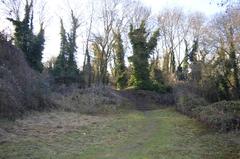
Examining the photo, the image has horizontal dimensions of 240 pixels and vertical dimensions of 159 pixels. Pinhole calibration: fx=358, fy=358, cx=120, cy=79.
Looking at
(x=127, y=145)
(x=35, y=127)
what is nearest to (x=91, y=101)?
(x=35, y=127)

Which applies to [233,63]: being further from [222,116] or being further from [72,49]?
[72,49]

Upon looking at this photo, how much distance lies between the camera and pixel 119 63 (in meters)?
43.7

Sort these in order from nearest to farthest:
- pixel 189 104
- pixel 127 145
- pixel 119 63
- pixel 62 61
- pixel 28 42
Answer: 1. pixel 127 145
2. pixel 189 104
3. pixel 28 42
4. pixel 62 61
5. pixel 119 63

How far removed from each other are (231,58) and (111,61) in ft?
63.6

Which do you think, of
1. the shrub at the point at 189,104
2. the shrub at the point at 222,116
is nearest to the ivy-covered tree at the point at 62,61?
the shrub at the point at 189,104

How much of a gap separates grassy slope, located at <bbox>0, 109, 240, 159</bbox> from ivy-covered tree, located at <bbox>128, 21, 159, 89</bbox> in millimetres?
21986

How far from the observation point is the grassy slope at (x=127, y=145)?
10063mm

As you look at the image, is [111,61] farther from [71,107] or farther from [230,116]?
[230,116]

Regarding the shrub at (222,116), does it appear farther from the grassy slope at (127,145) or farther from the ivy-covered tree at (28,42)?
the ivy-covered tree at (28,42)

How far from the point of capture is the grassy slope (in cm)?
1006

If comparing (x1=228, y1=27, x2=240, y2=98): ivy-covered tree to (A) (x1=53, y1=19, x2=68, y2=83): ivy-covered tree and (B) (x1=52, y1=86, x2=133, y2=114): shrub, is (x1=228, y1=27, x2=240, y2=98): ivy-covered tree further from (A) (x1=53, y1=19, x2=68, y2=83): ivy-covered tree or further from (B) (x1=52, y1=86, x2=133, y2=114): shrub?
(A) (x1=53, y1=19, x2=68, y2=83): ivy-covered tree

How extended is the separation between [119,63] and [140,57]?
20.5 feet

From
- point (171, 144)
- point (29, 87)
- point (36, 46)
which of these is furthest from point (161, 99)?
point (171, 144)

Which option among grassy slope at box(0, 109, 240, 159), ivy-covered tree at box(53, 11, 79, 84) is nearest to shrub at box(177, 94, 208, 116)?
grassy slope at box(0, 109, 240, 159)
